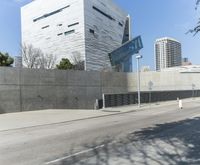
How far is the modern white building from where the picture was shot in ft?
432

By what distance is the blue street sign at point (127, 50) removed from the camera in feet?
164

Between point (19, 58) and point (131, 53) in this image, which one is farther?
point (19, 58)

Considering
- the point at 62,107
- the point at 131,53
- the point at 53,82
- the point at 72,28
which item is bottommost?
the point at 62,107

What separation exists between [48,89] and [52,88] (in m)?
0.66

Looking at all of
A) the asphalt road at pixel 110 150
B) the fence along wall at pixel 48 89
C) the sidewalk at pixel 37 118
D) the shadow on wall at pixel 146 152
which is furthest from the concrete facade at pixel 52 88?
the shadow on wall at pixel 146 152

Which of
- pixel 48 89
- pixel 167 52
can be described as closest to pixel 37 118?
pixel 48 89

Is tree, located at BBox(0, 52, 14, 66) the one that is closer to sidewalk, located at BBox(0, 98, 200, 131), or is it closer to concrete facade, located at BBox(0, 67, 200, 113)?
concrete facade, located at BBox(0, 67, 200, 113)

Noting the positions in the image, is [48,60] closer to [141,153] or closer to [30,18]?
[30,18]

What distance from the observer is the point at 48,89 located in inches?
1359

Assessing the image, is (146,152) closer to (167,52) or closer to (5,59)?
(5,59)

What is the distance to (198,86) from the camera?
223 ft

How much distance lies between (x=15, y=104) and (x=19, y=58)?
2456 inches

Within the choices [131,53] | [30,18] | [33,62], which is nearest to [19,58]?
[33,62]

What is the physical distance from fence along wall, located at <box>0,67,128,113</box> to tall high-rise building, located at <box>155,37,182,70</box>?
5645cm
